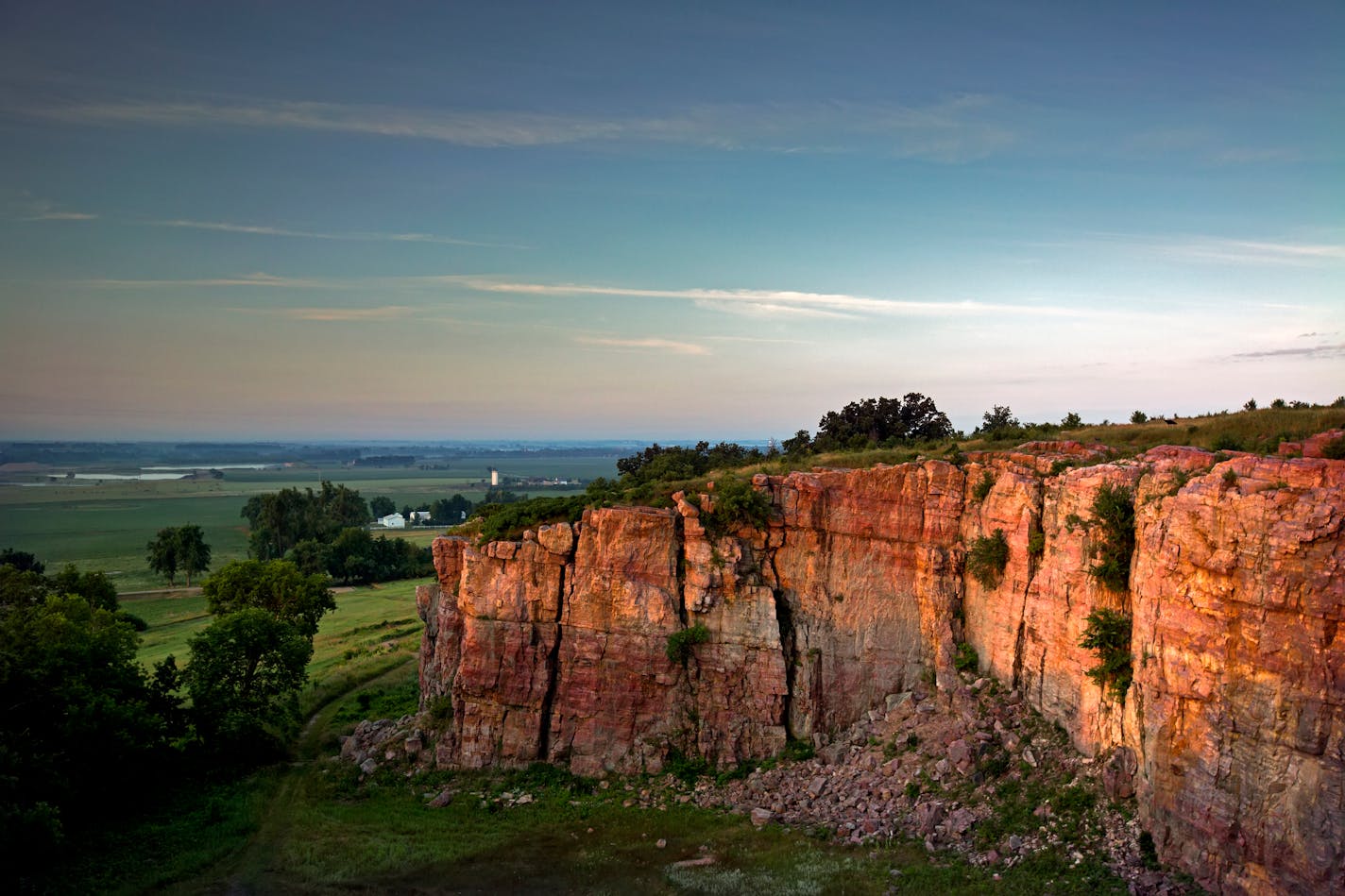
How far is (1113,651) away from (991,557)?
556cm

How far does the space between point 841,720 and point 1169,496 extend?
1416cm

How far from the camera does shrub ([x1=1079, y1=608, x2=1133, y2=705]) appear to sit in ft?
73.3

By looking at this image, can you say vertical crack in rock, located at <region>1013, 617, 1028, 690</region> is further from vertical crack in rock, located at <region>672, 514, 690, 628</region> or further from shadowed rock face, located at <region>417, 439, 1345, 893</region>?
vertical crack in rock, located at <region>672, 514, 690, 628</region>

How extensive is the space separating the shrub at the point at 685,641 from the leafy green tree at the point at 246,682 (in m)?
18.5

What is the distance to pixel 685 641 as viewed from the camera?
29766 millimetres

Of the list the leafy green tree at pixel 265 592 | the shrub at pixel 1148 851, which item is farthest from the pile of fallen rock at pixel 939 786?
the leafy green tree at pixel 265 592

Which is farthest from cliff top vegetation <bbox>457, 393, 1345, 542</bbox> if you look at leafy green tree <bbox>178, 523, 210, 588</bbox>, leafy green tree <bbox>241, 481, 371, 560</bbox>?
leafy green tree <bbox>241, 481, 371, 560</bbox>

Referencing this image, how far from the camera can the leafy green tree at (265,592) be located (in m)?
48.7

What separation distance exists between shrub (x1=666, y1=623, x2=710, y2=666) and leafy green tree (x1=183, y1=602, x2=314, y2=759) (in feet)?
60.6

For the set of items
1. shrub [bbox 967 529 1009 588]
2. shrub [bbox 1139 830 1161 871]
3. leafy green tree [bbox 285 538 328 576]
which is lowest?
leafy green tree [bbox 285 538 328 576]

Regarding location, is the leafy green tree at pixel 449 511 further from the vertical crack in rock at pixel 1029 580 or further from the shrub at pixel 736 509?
the vertical crack in rock at pixel 1029 580

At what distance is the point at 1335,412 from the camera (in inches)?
928

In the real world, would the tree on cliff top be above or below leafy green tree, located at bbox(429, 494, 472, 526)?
above

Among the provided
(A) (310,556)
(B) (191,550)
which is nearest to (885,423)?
(A) (310,556)
